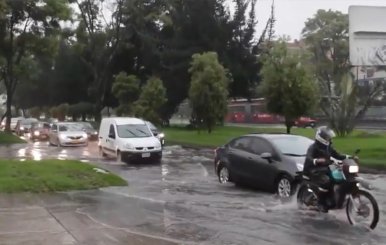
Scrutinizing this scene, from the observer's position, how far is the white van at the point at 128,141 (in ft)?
76.1

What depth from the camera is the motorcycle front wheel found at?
9.55 m

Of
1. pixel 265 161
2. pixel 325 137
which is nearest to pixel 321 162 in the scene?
pixel 325 137

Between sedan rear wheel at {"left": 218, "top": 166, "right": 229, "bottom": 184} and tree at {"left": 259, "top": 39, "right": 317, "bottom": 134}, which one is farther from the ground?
tree at {"left": 259, "top": 39, "right": 317, "bottom": 134}

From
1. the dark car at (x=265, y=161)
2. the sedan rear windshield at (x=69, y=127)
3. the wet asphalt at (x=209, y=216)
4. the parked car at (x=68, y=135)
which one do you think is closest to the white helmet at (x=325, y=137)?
the wet asphalt at (x=209, y=216)

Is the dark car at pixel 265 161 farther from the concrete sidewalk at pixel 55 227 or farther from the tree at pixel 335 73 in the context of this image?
the tree at pixel 335 73

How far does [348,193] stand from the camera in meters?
10.1

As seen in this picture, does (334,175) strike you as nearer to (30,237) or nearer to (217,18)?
(30,237)

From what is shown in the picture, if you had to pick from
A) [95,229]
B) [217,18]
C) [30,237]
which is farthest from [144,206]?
[217,18]

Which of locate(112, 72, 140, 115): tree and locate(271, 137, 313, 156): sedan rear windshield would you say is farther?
locate(112, 72, 140, 115): tree

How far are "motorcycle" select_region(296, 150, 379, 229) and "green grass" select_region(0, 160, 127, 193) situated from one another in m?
5.91

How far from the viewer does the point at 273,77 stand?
30.8 m

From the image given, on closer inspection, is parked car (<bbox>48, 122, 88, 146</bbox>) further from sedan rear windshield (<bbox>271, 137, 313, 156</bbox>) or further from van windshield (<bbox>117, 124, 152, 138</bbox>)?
sedan rear windshield (<bbox>271, 137, 313, 156</bbox>)

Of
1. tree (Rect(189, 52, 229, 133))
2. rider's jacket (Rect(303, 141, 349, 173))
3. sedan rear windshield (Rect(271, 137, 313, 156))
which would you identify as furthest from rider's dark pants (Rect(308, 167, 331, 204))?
tree (Rect(189, 52, 229, 133))

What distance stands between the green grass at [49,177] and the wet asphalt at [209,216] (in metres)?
0.56
